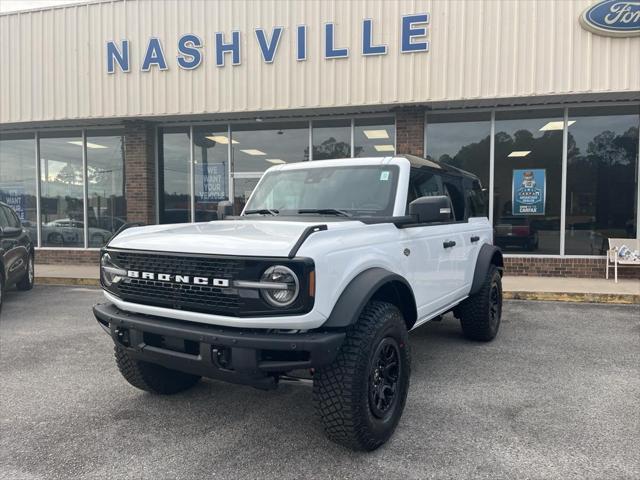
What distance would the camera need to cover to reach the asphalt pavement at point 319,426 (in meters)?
2.79

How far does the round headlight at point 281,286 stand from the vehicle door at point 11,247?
6.16m

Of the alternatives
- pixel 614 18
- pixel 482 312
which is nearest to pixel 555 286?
pixel 482 312

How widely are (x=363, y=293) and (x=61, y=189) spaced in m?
11.9

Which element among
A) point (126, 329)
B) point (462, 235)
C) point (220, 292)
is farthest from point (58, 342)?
point (462, 235)

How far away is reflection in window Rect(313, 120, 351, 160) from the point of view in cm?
1068

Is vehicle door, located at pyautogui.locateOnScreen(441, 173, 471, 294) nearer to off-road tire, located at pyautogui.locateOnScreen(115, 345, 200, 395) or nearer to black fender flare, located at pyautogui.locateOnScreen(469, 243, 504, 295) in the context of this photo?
black fender flare, located at pyautogui.locateOnScreen(469, 243, 504, 295)

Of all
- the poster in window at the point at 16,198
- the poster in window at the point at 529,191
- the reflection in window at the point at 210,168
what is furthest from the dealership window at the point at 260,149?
the poster in window at the point at 16,198

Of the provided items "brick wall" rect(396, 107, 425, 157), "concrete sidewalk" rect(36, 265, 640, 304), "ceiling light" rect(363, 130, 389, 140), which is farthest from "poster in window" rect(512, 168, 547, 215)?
"ceiling light" rect(363, 130, 389, 140)

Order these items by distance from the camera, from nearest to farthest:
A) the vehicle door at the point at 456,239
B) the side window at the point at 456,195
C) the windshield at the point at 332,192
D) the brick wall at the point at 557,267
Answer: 1. the windshield at the point at 332,192
2. the vehicle door at the point at 456,239
3. the side window at the point at 456,195
4. the brick wall at the point at 557,267

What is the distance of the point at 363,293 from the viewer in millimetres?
2793

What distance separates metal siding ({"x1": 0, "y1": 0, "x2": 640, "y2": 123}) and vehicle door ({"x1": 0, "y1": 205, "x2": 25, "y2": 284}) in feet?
12.6

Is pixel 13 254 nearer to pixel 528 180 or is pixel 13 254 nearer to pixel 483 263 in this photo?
pixel 483 263

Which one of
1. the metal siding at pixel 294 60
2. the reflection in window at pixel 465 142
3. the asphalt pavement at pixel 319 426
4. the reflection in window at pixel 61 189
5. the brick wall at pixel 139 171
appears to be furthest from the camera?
the reflection in window at pixel 61 189

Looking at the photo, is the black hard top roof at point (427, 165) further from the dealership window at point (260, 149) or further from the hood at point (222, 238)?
the dealership window at point (260, 149)
